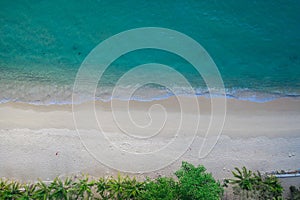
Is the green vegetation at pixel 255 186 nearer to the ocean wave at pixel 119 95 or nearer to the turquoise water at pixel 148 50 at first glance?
the ocean wave at pixel 119 95

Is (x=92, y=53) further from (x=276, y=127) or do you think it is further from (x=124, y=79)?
(x=276, y=127)

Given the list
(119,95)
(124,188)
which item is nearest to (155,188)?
(124,188)

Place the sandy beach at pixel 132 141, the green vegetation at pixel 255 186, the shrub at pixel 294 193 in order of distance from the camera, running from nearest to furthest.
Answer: the green vegetation at pixel 255 186 → the shrub at pixel 294 193 → the sandy beach at pixel 132 141

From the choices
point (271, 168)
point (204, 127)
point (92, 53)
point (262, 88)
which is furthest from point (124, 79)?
point (271, 168)

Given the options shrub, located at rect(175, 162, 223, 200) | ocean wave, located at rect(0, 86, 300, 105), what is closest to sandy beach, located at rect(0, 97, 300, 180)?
ocean wave, located at rect(0, 86, 300, 105)

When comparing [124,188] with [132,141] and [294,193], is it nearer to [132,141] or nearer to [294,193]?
[132,141]

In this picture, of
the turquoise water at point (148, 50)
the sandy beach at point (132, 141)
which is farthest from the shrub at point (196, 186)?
the turquoise water at point (148, 50)
